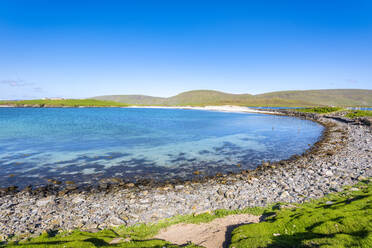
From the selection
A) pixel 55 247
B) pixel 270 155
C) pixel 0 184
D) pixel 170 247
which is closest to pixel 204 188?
pixel 170 247

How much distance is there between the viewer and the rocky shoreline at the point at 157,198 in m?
11.0

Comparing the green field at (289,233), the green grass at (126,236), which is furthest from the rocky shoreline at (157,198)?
the green field at (289,233)

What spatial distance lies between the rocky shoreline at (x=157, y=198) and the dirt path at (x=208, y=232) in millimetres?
1458

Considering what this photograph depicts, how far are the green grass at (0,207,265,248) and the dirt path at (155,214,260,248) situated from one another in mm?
410

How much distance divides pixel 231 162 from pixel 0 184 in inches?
856

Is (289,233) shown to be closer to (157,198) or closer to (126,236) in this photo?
(126,236)

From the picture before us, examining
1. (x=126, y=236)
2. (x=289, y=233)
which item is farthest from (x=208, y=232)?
(x=126, y=236)

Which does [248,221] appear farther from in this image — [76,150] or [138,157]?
[76,150]

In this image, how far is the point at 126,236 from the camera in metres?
9.12

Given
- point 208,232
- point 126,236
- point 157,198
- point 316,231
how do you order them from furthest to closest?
point 157,198, point 208,232, point 126,236, point 316,231

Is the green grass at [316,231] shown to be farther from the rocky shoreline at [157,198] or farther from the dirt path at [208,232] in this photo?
the rocky shoreline at [157,198]

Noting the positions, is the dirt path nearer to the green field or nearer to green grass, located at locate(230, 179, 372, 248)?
the green field

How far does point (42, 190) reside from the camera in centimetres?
1525

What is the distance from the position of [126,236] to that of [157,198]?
463cm
